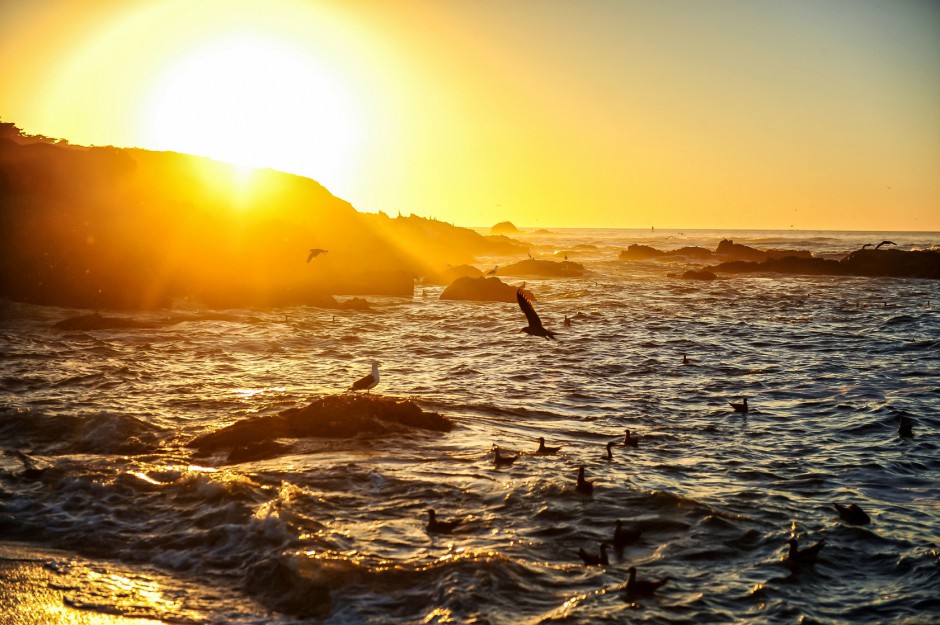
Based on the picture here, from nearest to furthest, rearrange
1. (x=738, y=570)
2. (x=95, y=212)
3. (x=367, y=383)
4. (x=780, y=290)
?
(x=738, y=570), (x=367, y=383), (x=95, y=212), (x=780, y=290)

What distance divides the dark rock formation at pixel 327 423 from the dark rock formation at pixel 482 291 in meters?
29.9

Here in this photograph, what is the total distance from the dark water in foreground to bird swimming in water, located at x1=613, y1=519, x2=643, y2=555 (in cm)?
16

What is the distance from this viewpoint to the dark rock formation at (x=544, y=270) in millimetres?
69312

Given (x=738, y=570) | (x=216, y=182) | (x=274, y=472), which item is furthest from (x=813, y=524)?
(x=216, y=182)

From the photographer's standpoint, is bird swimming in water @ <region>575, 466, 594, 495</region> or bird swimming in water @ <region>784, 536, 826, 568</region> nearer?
bird swimming in water @ <region>784, 536, 826, 568</region>

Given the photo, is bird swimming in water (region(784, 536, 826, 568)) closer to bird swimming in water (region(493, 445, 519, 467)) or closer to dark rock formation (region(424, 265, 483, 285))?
bird swimming in water (region(493, 445, 519, 467))

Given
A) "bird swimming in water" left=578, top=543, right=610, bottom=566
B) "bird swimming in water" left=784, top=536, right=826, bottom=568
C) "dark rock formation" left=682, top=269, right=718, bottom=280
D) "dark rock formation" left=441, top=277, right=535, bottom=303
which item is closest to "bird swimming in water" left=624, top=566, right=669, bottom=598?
"bird swimming in water" left=578, top=543, right=610, bottom=566

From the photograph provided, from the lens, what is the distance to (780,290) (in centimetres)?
5388

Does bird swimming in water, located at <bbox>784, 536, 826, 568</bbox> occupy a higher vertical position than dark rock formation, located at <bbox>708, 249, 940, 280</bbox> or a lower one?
lower

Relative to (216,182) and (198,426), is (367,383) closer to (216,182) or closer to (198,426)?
(198,426)

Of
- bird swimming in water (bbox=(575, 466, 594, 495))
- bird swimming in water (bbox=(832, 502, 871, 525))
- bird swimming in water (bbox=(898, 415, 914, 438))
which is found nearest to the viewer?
bird swimming in water (bbox=(832, 502, 871, 525))

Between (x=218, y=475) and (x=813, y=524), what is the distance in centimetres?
908

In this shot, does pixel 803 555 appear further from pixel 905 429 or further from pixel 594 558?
pixel 905 429

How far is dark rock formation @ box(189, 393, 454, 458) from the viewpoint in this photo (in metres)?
13.6
